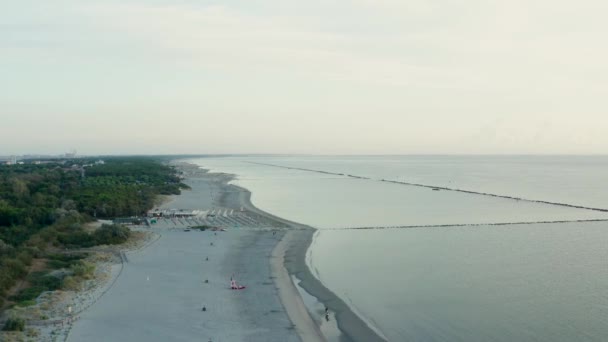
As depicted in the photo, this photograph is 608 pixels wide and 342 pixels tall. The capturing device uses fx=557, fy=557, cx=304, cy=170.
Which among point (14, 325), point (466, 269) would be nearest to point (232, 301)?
point (14, 325)

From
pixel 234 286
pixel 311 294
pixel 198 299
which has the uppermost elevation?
pixel 234 286

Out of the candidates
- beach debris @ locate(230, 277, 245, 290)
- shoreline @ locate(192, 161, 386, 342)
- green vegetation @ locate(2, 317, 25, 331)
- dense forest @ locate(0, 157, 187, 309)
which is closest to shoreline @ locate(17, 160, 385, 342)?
shoreline @ locate(192, 161, 386, 342)

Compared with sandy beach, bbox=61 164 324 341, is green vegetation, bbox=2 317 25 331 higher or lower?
higher

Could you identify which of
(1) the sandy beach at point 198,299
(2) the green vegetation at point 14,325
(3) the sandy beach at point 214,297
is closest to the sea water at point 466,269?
(3) the sandy beach at point 214,297

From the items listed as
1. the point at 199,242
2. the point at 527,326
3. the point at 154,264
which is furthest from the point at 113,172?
the point at 527,326

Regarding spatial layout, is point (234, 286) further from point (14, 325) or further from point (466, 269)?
point (466, 269)

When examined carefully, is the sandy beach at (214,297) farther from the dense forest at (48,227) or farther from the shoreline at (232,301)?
the dense forest at (48,227)

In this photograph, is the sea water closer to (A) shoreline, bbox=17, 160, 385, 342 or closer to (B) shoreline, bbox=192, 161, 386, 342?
(B) shoreline, bbox=192, 161, 386, 342

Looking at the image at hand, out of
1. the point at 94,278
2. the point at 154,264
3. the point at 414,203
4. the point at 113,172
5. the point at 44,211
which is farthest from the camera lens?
the point at 113,172

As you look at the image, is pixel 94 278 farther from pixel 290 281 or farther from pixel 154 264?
pixel 290 281

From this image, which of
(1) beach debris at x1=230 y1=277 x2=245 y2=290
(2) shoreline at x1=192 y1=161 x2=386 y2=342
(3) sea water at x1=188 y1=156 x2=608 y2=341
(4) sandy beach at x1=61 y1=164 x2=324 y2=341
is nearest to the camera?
(4) sandy beach at x1=61 y1=164 x2=324 y2=341

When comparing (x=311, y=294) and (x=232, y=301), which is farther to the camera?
(x=311, y=294)
